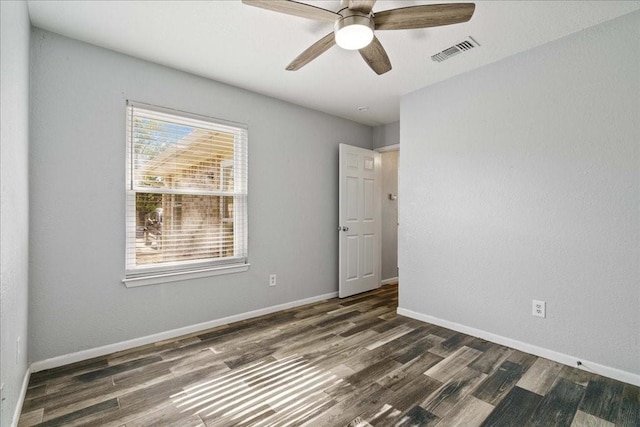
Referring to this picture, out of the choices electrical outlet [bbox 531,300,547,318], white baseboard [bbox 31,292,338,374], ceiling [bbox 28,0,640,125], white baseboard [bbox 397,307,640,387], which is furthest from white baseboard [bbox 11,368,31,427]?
electrical outlet [bbox 531,300,547,318]

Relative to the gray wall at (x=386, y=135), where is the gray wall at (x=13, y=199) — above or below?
below

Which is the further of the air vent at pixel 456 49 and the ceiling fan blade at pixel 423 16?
the air vent at pixel 456 49

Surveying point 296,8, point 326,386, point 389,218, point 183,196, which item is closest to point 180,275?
point 183,196

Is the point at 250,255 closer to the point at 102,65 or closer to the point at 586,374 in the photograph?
the point at 102,65

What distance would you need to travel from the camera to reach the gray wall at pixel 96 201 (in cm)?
228

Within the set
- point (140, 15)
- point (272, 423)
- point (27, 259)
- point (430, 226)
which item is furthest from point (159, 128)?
point (430, 226)

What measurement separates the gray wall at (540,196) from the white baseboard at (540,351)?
0.04 m

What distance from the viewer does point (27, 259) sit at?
Result: 2133 millimetres

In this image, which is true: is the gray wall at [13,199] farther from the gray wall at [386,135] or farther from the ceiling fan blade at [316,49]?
the gray wall at [386,135]

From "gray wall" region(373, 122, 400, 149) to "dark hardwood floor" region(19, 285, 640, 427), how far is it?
9.18 feet

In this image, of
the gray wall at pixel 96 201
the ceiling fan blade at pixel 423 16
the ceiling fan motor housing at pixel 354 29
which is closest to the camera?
the ceiling fan blade at pixel 423 16

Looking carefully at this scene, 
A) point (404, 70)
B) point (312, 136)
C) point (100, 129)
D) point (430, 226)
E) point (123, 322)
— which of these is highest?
point (404, 70)

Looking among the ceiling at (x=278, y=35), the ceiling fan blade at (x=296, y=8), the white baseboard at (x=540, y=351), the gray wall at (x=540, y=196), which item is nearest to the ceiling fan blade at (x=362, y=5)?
the ceiling fan blade at (x=296, y=8)

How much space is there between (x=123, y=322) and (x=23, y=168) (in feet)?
4.61
